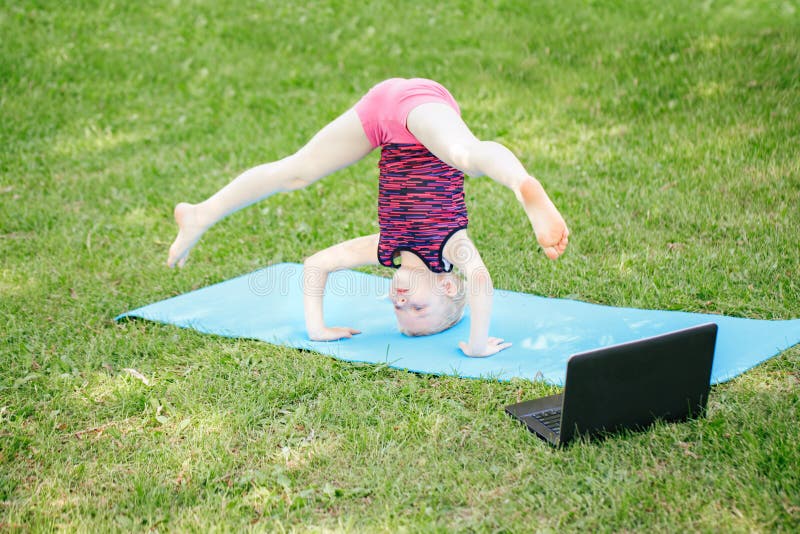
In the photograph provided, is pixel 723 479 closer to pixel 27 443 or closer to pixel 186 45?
pixel 27 443

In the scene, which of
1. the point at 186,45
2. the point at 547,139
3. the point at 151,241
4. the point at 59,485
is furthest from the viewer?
the point at 186,45

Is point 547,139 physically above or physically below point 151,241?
above

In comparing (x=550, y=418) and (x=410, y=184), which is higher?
(x=410, y=184)

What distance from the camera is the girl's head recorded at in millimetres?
3801

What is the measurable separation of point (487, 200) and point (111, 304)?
2.69 meters

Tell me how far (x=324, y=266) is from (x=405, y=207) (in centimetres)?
54

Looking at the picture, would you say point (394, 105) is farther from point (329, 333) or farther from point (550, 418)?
point (550, 418)

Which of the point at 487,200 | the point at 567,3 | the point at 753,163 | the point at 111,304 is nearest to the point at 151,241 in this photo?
the point at 111,304

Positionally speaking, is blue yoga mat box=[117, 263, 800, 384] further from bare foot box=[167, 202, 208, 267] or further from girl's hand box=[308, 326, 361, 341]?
bare foot box=[167, 202, 208, 267]

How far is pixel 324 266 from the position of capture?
3.92 m

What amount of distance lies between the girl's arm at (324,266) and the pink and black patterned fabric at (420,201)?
0.18 meters

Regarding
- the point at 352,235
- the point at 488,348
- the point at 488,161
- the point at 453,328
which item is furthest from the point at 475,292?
the point at 352,235

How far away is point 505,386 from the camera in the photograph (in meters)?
3.42

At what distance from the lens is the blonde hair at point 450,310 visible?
13.0 feet
